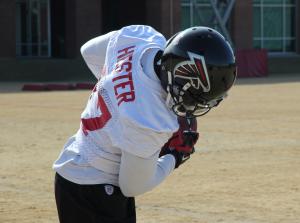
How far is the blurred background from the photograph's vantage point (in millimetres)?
44094

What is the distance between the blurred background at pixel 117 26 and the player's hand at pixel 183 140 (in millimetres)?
38243

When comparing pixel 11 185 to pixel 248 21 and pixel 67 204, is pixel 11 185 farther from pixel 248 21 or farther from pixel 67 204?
pixel 248 21

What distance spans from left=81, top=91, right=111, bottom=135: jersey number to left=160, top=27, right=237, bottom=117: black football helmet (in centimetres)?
33

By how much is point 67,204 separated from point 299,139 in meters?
11.0

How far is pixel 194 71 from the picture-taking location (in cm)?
366

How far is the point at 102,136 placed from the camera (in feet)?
12.9

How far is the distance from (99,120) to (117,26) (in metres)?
49.1

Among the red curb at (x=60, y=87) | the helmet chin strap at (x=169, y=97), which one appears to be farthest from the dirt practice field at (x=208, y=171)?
the red curb at (x=60, y=87)

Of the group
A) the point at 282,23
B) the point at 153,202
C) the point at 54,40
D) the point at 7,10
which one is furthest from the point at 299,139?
the point at 282,23

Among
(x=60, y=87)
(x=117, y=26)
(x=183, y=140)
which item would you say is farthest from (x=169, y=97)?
(x=117, y=26)

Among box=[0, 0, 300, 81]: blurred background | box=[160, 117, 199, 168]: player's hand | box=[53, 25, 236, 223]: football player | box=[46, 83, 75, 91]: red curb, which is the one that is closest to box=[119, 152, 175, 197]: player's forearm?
box=[53, 25, 236, 223]: football player

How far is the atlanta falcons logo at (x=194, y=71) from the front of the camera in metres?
3.65

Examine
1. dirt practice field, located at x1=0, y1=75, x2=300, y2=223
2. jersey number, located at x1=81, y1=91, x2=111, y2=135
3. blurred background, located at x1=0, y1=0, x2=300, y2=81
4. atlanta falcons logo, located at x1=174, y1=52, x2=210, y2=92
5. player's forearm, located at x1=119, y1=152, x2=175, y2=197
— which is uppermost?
atlanta falcons logo, located at x1=174, y1=52, x2=210, y2=92

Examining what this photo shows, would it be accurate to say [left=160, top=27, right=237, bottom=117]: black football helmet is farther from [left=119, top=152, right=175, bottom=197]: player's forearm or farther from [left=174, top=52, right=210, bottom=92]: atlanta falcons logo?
[left=119, top=152, right=175, bottom=197]: player's forearm
